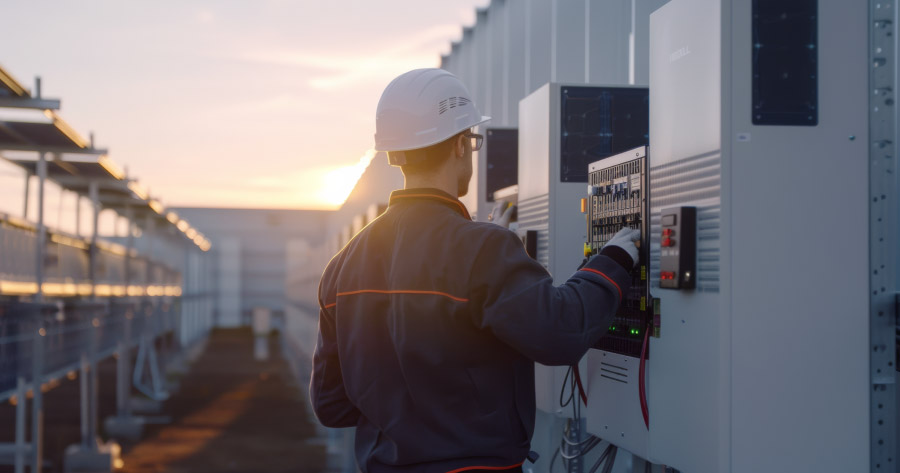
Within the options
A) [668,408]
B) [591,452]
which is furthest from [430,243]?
[591,452]

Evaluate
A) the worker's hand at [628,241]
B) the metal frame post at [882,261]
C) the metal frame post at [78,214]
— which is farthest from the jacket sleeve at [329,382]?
the metal frame post at [78,214]

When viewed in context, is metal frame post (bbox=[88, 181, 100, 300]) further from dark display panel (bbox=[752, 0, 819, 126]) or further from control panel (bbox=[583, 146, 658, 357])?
dark display panel (bbox=[752, 0, 819, 126])

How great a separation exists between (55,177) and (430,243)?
1032 cm

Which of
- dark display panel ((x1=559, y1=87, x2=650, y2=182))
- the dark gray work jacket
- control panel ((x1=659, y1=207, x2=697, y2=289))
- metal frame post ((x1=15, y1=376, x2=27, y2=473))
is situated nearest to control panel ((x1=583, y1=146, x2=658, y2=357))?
control panel ((x1=659, y1=207, x2=697, y2=289))

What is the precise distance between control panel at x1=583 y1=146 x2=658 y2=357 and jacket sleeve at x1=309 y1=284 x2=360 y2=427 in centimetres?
100

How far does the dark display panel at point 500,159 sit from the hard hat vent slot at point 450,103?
108 inches

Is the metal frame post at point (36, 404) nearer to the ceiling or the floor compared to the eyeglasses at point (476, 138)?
nearer to the floor

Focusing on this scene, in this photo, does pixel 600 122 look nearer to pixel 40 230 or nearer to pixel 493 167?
pixel 493 167

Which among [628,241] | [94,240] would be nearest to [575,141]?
[628,241]

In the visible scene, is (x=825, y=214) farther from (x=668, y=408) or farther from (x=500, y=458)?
(x=500, y=458)

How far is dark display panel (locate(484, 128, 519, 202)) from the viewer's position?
570 cm

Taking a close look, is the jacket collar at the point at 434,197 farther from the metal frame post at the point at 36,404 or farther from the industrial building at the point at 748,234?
the metal frame post at the point at 36,404

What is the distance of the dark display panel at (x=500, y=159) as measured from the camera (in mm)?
5699

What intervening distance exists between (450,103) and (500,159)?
285 centimetres
